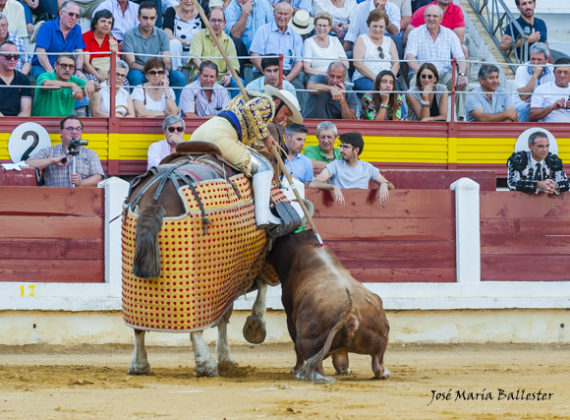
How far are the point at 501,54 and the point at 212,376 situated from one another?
835cm

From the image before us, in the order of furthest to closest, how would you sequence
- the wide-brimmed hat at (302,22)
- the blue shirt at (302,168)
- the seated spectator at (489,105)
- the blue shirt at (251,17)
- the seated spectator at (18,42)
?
the wide-brimmed hat at (302,22) < the blue shirt at (251,17) < the seated spectator at (489,105) < the seated spectator at (18,42) < the blue shirt at (302,168)

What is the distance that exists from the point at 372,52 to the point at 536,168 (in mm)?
2155

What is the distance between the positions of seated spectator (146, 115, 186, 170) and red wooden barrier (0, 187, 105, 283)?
0.79 m

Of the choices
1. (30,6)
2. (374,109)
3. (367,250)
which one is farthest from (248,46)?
(367,250)

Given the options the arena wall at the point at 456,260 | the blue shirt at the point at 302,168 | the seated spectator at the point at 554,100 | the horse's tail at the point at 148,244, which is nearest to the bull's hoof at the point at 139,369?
the horse's tail at the point at 148,244

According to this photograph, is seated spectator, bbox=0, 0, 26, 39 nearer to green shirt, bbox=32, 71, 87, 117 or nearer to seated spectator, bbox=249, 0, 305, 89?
green shirt, bbox=32, 71, 87, 117

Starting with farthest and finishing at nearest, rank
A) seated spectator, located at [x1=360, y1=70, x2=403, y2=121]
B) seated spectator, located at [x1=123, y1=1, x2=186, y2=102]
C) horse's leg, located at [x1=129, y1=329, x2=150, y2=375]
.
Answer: seated spectator, located at [x1=360, y1=70, x2=403, y2=121] < seated spectator, located at [x1=123, y1=1, x2=186, y2=102] < horse's leg, located at [x1=129, y1=329, x2=150, y2=375]

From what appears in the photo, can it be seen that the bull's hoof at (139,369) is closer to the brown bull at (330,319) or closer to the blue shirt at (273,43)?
the brown bull at (330,319)

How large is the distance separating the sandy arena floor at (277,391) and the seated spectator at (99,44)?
10.1ft

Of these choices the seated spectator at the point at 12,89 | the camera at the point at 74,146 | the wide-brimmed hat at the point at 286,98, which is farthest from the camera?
the seated spectator at the point at 12,89

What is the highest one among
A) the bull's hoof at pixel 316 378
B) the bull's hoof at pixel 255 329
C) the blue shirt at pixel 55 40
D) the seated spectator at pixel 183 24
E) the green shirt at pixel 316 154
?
the seated spectator at pixel 183 24

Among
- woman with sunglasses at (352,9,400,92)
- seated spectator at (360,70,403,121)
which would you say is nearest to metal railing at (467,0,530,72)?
woman with sunglasses at (352,9,400,92)

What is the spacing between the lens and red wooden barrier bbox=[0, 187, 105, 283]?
8766 millimetres

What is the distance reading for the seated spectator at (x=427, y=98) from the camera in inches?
409
